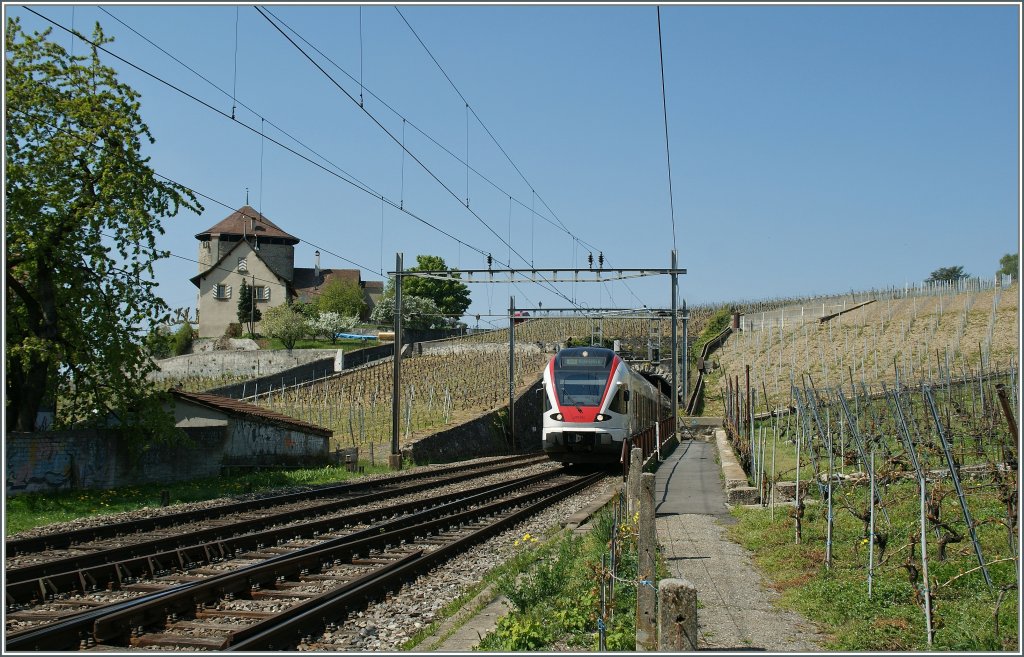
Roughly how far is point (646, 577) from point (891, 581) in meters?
2.88

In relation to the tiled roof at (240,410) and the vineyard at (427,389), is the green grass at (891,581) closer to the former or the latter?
the tiled roof at (240,410)

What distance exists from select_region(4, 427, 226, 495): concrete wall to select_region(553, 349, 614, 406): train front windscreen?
10003 millimetres

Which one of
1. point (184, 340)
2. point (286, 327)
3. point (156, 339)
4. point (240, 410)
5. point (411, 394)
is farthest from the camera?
point (184, 340)

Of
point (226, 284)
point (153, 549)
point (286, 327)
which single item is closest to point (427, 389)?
point (286, 327)

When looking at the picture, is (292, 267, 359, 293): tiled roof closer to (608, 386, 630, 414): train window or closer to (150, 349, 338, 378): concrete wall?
(150, 349, 338, 378): concrete wall

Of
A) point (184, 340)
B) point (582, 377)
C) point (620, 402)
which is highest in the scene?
point (184, 340)

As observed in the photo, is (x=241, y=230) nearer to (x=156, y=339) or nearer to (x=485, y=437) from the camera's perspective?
(x=485, y=437)

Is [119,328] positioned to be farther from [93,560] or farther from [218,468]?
[93,560]

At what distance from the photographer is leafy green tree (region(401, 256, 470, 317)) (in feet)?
341

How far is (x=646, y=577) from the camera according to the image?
23.6 ft

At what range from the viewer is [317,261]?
109m

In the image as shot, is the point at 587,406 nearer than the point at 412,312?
Yes

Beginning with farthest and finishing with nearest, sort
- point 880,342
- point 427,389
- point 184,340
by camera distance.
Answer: point 184,340 < point 880,342 < point 427,389

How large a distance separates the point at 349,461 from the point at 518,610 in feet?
68.1
